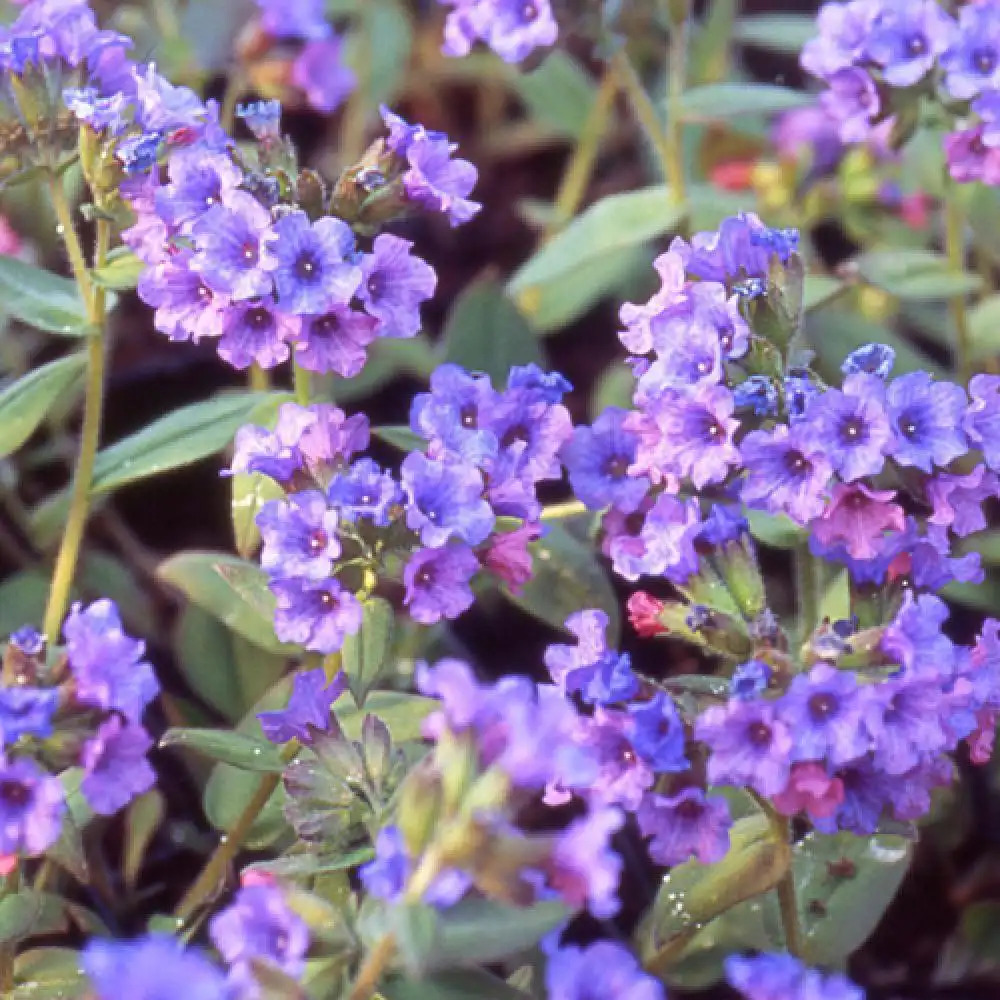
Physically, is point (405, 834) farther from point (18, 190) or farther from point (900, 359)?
point (18, 190)

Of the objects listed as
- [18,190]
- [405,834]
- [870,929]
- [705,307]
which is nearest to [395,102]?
[18,190]

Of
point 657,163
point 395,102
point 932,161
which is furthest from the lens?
point 395,102

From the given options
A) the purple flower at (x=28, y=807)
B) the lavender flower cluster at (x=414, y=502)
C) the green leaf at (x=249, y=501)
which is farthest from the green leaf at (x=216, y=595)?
the purple flower at (x=28, y=807)

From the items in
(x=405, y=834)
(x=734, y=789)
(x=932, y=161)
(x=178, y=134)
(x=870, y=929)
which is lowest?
(x=870, y=929)

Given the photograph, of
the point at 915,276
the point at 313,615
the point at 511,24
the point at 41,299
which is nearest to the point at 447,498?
the point at 313,615

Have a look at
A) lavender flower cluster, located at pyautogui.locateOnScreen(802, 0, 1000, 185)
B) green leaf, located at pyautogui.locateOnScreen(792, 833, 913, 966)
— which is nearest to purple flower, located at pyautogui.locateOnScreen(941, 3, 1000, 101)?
lavender flower cluster, located at pyautogui.locateOnScreen(802, 0, 1000, 185)

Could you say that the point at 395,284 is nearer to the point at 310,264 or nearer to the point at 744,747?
the point at 310,264
